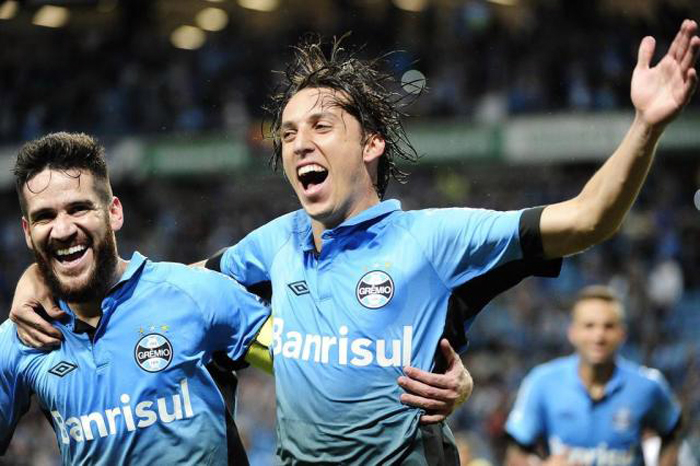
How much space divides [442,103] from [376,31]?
148 cm

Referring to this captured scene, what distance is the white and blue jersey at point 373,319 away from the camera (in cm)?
347

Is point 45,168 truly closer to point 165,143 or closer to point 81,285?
point 81,285

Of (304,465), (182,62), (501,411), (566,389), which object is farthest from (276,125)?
(182,62)

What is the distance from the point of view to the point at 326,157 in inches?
146

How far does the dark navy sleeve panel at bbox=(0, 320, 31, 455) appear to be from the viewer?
3.82 m

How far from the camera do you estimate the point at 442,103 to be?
17.0 meters

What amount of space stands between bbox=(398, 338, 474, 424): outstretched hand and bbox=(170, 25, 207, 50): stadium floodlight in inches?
601

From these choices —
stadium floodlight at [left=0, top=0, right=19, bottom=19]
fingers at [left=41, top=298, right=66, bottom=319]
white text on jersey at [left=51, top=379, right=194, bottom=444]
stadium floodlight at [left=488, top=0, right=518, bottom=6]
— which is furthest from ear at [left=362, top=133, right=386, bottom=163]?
stadium floodlight at [left=488, top=0, right=518, bottom=6]

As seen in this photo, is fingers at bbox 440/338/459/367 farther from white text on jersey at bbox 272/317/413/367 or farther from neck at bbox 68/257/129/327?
neck at bbox 68/257/129/327

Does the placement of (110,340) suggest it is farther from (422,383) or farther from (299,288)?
(422,383)

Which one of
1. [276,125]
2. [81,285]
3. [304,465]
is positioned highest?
[276,125]

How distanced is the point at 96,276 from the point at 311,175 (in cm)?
79

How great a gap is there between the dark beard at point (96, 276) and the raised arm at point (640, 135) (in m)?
1.53

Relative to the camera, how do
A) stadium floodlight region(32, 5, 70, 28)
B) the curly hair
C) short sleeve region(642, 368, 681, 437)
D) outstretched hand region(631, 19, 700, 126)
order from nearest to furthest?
outstretched hand region(631, 19, 700, 126) → the curly hair → short sleeve region(642, 368, 681, 437) → stadium floodlight region(32, 5, 70, 28)
